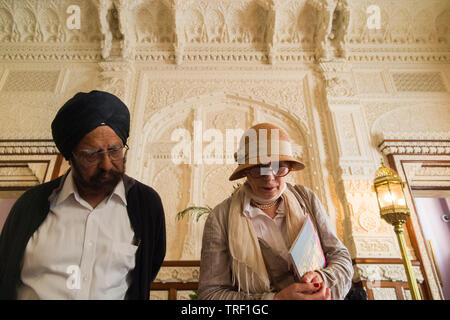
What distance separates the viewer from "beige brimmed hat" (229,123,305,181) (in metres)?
1.05

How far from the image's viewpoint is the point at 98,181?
33.7 inches

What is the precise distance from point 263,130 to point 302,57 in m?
3.30

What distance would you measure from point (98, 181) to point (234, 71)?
3335mm

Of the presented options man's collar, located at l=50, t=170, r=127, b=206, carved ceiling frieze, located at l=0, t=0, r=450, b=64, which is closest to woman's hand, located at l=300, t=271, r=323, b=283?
man's collar, located at l=50, t=170, r=127, b=206

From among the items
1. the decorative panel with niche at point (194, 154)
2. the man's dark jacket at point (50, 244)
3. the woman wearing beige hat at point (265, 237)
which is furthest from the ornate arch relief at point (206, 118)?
the man's dark jacket at point (50, 244)

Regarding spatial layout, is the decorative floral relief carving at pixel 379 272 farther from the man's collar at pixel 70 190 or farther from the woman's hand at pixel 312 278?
the man's collar at pixel 70 190

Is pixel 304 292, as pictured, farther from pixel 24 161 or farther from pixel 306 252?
pixel 24 161

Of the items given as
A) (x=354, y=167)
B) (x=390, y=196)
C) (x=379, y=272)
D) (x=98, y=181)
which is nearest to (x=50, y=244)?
(x=98, y=181)

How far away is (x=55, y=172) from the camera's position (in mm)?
3234

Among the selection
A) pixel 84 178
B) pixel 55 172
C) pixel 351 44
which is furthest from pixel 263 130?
pixel 351 44

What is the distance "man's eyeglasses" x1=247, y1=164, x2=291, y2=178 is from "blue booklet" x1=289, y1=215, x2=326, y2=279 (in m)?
0.21

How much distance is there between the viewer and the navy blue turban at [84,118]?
84 cm

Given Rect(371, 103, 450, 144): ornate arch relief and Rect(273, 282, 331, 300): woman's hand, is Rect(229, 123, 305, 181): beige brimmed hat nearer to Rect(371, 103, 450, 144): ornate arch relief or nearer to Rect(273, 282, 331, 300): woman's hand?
Rect(273, 282, 331, 300): woman's hand
